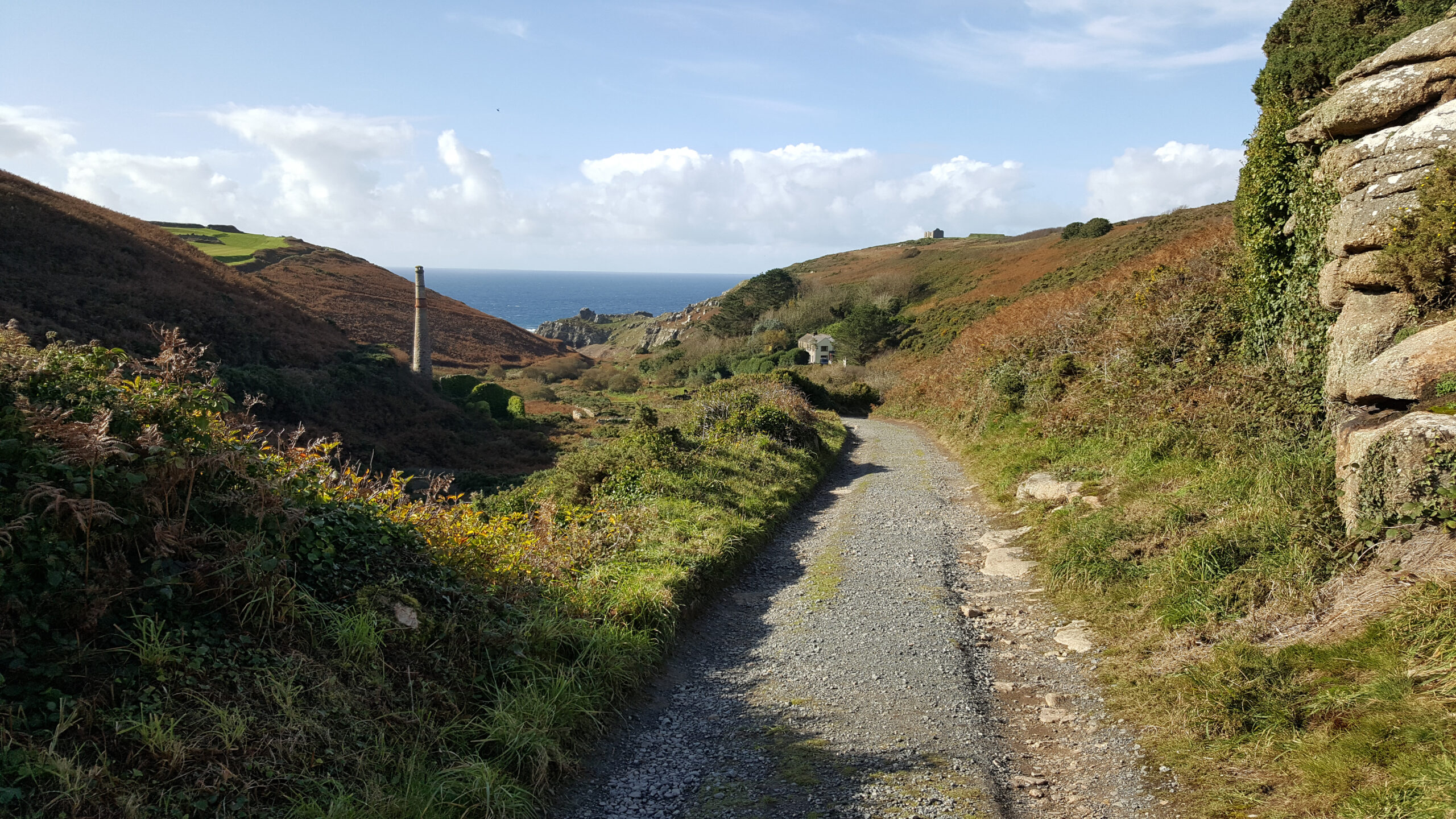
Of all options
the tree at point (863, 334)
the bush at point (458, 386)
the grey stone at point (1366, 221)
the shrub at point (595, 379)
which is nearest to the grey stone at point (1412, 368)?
the grey stone at point (1366, 221)

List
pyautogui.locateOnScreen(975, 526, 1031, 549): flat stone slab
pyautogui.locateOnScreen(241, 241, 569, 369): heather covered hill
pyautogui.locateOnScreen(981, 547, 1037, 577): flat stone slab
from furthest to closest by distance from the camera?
pyautogui.locateOnScreen(241, 241, 569, 369): heather covered hill
pyautogui.locateOnScreen(975, 526, 1031, 549): flat stone slab
pyautogui.locateOnScreen(981, 547, 1037, 577): flat stone slab

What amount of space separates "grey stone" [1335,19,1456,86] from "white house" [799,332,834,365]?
36393 millimetres

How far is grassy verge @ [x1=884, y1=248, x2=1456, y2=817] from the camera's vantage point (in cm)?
416

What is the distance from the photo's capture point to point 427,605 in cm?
554

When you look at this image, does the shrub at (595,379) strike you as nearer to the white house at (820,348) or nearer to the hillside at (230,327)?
the white house at (820,348)

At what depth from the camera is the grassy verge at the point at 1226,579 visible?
416 cm

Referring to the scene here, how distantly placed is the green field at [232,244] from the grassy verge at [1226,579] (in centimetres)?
5187

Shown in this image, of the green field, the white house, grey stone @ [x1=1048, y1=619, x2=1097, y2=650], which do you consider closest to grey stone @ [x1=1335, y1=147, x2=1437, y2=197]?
grey stone @ [x1=1048, y1=619, x2=1097, y2=650]

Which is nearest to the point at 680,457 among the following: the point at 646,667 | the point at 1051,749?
the point at 646,667

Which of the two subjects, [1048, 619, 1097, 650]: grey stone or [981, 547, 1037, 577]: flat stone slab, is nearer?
[1048, 619, 1097, 650]: grey stone

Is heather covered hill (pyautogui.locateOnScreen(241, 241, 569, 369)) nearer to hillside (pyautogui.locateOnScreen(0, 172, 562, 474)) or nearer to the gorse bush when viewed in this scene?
hillside (pyautogui.locateOnScreen(0, 172, 562, 474))

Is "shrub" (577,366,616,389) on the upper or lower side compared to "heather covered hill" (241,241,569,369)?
lower

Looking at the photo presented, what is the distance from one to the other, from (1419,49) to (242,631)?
1131 cm

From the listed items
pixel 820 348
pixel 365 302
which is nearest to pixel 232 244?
pixel 365 302
